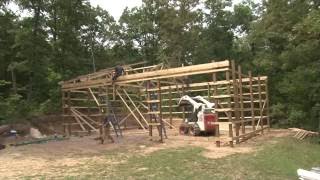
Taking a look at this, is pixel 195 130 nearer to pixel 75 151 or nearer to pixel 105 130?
pixel 105 130

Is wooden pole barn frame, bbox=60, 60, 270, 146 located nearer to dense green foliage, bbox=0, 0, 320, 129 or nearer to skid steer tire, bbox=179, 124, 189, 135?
skid steer tire, bbox=179, 124, 189, 135

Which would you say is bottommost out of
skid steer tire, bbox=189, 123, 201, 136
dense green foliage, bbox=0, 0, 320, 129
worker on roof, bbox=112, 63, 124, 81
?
skid steer tire, bbox=189, 123, 201, 136

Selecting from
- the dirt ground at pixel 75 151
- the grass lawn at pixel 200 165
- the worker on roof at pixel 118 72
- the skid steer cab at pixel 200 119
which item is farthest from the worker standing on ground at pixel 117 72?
the grass lawn at pixel 200 165

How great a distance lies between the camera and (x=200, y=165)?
1087cm

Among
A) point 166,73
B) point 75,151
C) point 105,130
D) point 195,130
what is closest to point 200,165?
point 75,151

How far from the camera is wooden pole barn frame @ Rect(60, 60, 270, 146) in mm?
15375

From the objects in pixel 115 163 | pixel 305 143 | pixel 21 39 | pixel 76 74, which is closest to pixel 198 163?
pixel 115 163

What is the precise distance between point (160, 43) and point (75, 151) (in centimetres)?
2349

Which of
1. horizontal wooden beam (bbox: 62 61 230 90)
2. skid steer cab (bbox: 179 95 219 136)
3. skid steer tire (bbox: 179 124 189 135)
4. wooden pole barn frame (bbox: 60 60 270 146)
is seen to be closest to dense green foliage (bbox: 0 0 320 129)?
wooden pole barn frame (bbox: 60 60 270 146)

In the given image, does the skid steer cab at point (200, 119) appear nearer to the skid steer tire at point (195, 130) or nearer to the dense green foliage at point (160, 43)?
the skid steer tire at point (195, 130)

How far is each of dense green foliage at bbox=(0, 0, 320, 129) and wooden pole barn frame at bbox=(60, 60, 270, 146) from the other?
1959 mm

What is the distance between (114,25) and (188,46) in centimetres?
714

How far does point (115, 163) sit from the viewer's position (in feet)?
38.4

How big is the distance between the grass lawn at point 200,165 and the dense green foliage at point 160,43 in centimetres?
485
